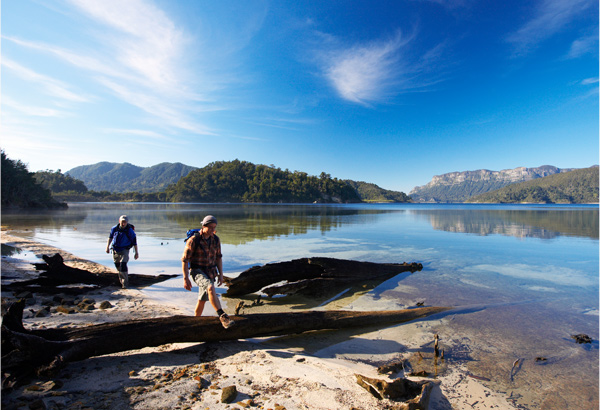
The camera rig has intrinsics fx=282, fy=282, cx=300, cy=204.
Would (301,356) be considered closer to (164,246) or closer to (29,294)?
(29,294)

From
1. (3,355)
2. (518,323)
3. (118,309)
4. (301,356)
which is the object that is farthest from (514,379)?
(118,309)

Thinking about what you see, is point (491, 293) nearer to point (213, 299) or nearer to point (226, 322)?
point (226, 322)

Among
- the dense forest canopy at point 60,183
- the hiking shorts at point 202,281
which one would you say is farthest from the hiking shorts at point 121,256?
the dense forest canopy at point 60,183

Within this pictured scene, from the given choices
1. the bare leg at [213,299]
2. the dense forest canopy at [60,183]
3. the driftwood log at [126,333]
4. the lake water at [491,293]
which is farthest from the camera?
the dense forest canopy at [60,183]

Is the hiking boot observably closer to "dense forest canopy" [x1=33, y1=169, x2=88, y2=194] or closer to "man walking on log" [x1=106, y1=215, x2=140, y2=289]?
"man walking on log" [x1=106, y1=215, x2=140, y2=289]

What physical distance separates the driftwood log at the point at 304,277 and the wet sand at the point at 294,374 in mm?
3086

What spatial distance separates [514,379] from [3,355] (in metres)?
7.88

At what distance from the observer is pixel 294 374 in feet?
14.6

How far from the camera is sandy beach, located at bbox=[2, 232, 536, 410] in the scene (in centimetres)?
359

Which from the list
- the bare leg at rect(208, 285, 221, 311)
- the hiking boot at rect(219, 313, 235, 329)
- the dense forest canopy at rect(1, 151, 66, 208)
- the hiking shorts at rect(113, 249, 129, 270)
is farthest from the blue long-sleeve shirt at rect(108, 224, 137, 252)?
the dense forest canopy at rect(1, 151, 66, 208)

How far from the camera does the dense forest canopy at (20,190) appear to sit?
207 ft

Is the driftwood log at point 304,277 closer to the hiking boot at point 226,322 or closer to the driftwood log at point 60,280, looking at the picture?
the hiking boot at point 226,322

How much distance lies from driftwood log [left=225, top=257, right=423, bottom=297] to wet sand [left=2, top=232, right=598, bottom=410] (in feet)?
10.1

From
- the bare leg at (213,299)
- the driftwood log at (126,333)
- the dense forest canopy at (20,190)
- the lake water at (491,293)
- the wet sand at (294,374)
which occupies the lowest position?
the lake water at (491,293)
